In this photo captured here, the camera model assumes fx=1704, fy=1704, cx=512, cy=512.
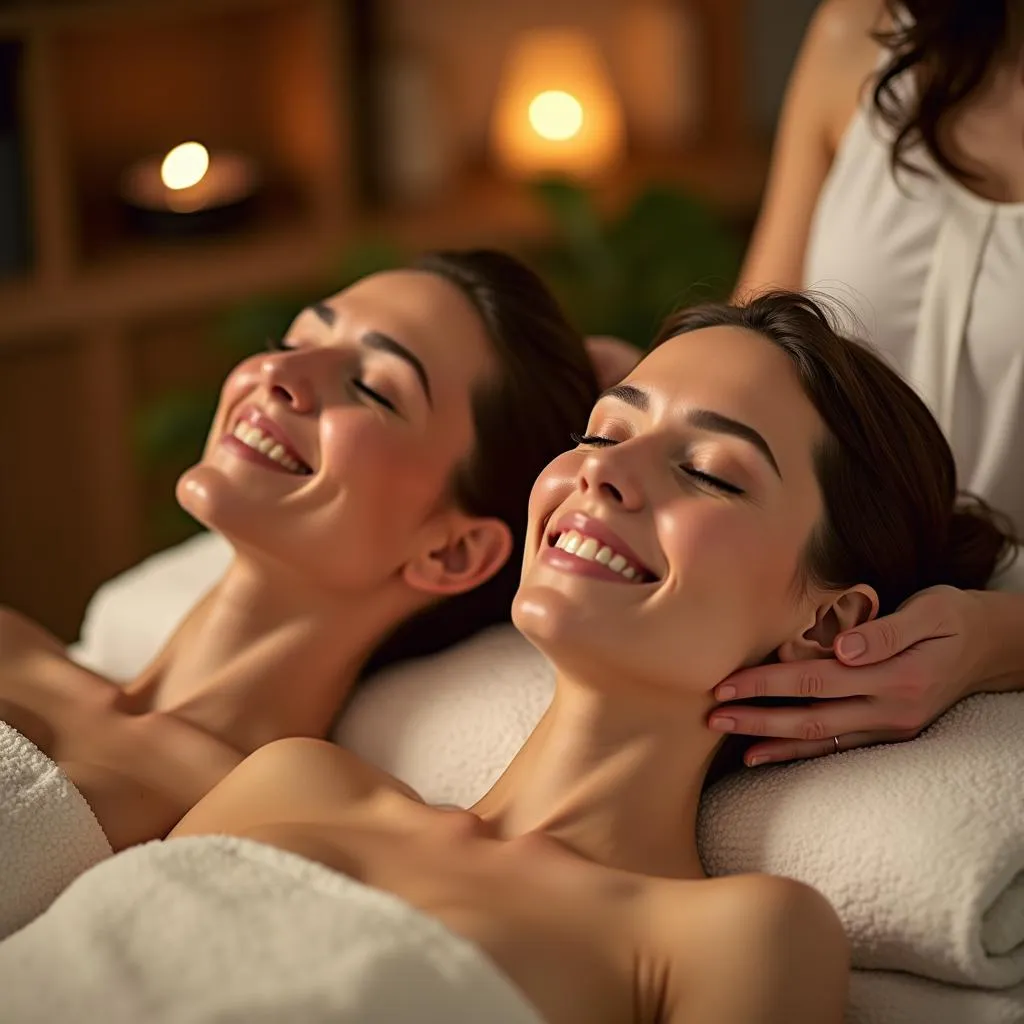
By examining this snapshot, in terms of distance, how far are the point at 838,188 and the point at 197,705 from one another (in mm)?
885

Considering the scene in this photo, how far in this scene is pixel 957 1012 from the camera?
1.26m

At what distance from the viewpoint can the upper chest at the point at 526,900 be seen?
1.20 m

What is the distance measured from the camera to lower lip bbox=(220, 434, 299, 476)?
1.62 meters

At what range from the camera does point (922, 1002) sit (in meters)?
1.27

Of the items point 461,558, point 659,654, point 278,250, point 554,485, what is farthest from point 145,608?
point 278,250

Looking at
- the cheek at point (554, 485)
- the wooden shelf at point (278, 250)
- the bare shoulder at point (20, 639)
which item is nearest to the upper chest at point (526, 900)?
the cheek at point (554, 485)

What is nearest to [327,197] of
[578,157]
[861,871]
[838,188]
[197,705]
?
[578,157]

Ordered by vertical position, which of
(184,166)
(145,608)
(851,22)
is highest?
(851,22)

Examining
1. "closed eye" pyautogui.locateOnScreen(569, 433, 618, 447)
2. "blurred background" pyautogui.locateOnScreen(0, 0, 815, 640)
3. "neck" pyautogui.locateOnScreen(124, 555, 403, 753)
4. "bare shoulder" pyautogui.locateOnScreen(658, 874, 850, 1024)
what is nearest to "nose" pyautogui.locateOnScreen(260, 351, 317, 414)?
"neck" pyautogui.locateOnScreen(124, 555, 403, 753)

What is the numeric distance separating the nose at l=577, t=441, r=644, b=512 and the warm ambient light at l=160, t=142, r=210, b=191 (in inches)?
88.6

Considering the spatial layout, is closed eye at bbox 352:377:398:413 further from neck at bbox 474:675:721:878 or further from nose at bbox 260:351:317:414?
neck at bbox 474:675:721:878

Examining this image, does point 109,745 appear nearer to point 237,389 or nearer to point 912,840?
point 237,389

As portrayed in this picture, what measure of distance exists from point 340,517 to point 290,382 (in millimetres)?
140

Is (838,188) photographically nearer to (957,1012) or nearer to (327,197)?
(957,1012)
